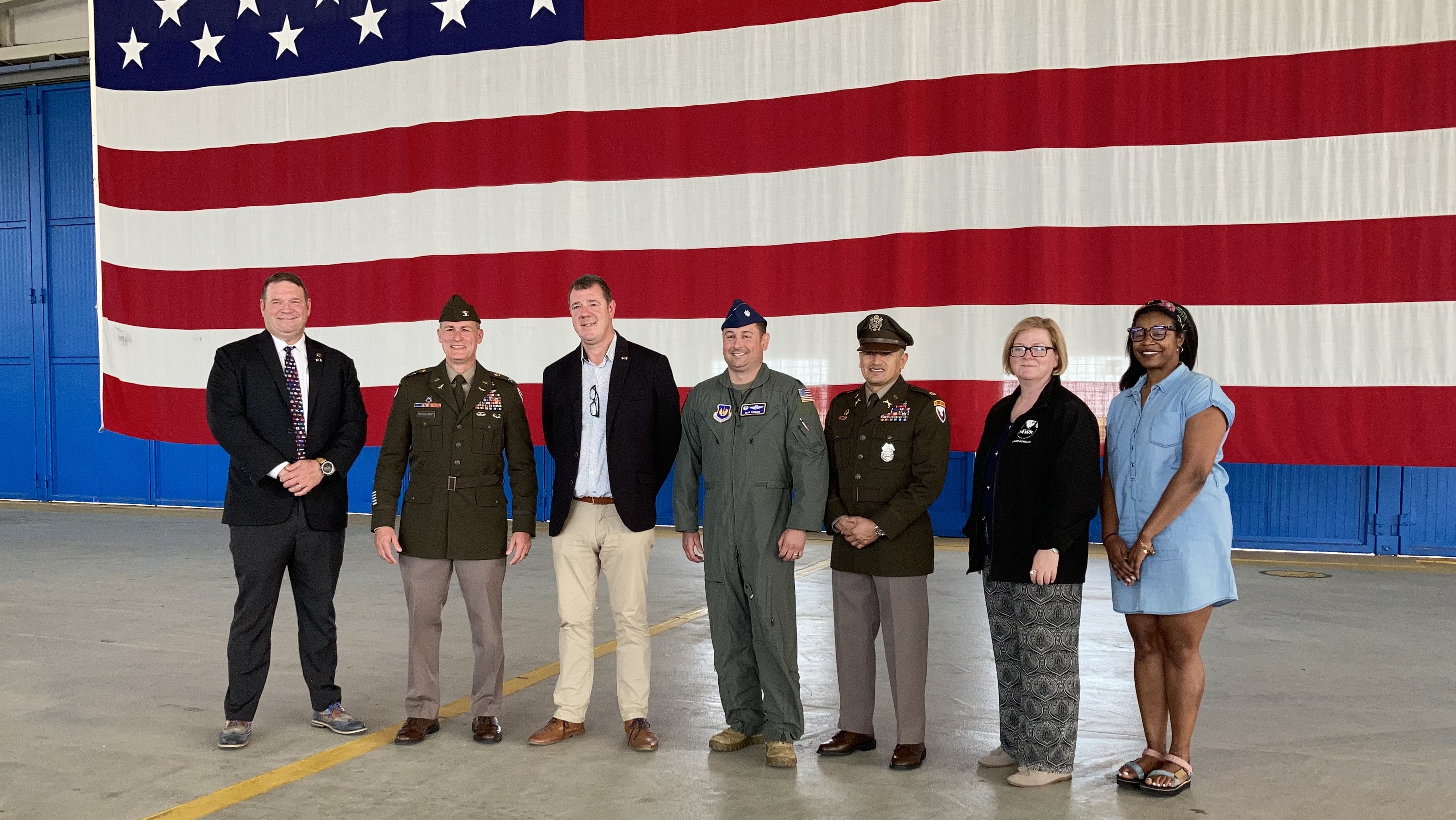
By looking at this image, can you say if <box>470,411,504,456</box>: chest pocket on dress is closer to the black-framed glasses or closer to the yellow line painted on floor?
the yellow line painted on floor

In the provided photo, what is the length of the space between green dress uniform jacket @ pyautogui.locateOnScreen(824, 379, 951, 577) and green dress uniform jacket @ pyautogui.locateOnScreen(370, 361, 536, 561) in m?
1.03

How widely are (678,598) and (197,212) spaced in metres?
5.09

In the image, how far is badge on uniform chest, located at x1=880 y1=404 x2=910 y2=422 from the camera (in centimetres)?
355

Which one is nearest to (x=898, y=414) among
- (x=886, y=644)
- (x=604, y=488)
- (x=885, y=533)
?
(x=885, y=533)

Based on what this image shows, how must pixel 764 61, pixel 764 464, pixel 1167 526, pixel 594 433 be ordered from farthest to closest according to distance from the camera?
pixel 764 61, pixel 594 433, pixel 764 464, pixel 1167 526

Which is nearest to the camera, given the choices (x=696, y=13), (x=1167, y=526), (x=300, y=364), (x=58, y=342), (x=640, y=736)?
(x=1167, y=526)

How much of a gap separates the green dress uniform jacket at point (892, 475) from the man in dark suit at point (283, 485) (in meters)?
1.63

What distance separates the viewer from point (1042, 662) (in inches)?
130

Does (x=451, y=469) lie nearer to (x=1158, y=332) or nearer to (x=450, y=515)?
(x=450, y=515)

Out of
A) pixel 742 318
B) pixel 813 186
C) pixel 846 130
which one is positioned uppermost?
pixel 846 130

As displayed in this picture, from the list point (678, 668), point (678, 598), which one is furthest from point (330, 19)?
point (678, 668)

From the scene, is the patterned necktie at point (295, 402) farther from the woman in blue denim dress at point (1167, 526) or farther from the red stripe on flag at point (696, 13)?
the red stripe on flag at point (696, 13)

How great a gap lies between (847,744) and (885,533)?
0.70 meters

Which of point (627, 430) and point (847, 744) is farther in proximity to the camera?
point (627, 430)
